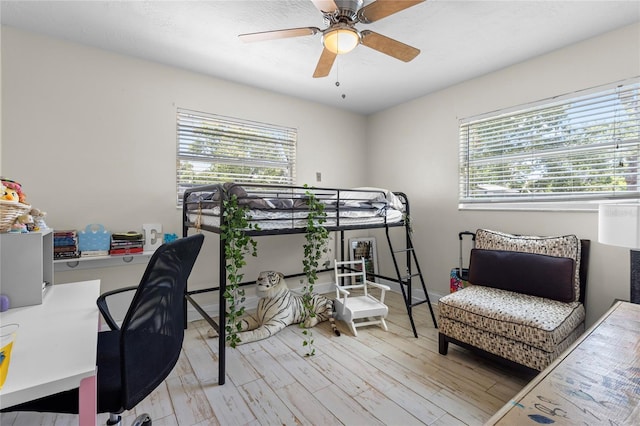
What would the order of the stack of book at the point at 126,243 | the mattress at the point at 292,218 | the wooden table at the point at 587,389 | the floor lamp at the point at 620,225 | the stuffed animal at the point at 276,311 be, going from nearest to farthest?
the wooden table at the point at 587,389 < the floor lamp at the point at 620,225 < the mattress at the point at 292,218 < the stack of book at the point at 126,243 < the stuffed animal at the point at 276,311

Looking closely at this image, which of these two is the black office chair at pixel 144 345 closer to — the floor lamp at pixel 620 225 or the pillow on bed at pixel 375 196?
the pillow on bed at pixel 375 196

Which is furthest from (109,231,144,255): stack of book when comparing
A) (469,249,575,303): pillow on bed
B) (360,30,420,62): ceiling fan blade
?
(469,249,575,303): pillow on bed

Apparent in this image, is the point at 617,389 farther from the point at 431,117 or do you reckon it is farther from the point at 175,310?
the point at 431,117

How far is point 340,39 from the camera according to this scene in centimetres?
173

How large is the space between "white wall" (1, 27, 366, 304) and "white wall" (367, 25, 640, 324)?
1888mm

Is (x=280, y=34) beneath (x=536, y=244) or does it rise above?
above

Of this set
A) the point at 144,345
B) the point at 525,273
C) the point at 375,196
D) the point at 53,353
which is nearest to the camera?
the point at 53,353

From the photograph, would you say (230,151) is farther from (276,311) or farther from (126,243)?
(276,311)

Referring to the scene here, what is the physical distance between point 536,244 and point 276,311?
228 centimetres

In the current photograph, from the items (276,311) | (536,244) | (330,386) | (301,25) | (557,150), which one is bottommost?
(330,386)

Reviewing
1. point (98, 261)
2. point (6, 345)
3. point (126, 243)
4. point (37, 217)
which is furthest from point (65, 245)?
point (6, 345)

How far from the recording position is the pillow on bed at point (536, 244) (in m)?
2.25

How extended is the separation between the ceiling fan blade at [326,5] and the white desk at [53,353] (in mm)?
1802

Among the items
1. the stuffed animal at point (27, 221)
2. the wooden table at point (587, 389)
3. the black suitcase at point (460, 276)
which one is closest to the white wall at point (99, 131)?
the stuffed animal at point (27, 221)
